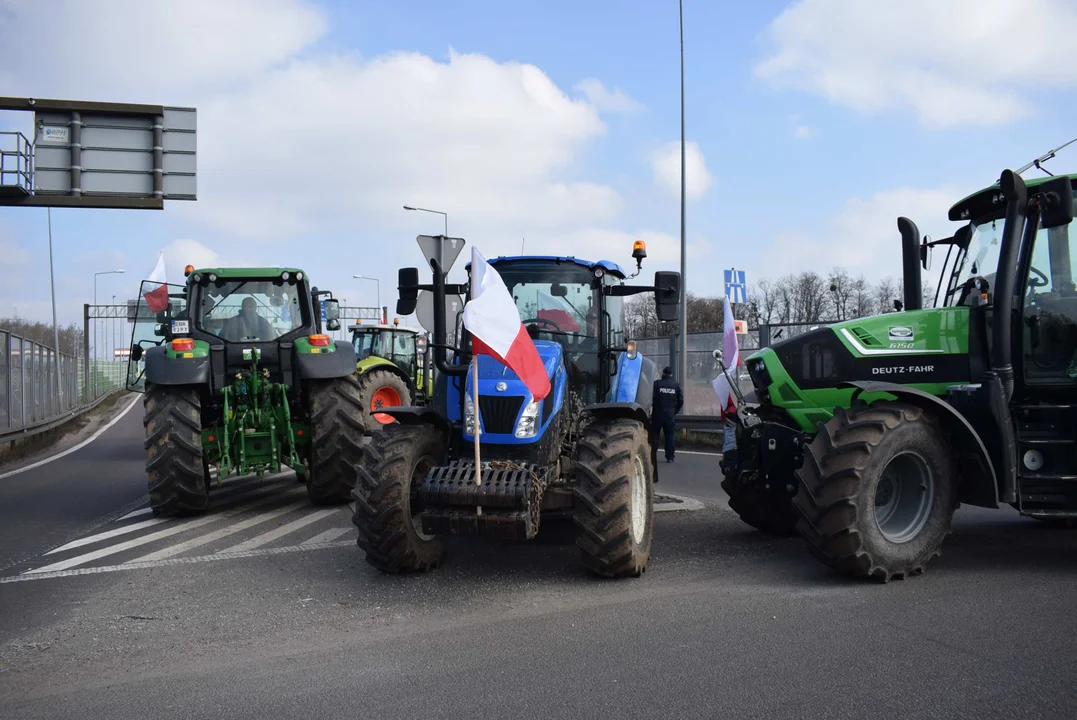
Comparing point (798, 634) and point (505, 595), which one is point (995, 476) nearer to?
point (798, 634)

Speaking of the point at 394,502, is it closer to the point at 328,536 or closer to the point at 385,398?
the point at 328,536

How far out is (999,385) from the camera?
20.5 feet

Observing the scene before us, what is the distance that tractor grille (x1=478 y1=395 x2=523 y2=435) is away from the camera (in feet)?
21.5

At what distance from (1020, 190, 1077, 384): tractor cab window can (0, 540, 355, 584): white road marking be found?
565 cm

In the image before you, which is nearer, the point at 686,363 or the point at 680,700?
the point at 680,700

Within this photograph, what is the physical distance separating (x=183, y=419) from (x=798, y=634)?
6.81m

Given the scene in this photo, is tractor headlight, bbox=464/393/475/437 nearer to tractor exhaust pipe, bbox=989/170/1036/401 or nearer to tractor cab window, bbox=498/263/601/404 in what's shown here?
tractor cab window, bbox=498/263/601/404

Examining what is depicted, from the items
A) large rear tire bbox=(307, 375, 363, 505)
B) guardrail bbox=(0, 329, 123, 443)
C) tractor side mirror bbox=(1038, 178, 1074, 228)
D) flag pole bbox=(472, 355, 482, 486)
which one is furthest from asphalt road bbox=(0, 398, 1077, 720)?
guardrail bbox=(0, 329, 123, 443)

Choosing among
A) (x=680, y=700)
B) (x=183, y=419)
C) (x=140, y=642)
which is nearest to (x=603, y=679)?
(x=680, y=700)

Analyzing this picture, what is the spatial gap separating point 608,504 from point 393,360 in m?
13.4

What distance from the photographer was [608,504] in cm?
605

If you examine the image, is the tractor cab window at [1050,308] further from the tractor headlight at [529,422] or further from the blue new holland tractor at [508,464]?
the tractor headlight at [529,422]

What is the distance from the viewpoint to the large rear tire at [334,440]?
9.92 meters

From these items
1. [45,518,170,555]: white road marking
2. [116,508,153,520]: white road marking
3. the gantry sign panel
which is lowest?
[116,508,153,520]: white road marking
